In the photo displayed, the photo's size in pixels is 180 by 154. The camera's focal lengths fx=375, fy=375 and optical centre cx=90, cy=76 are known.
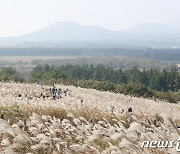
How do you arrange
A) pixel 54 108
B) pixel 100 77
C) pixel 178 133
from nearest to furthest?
pixel 178 133
pixel 54 108
pixel 100 77

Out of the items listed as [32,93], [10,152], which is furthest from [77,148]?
[32,93]

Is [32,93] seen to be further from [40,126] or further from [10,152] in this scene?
[10,152]

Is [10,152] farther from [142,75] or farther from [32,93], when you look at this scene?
[142,75]

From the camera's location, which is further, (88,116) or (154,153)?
(88,116)

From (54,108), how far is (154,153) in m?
6.74

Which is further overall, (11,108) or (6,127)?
(11,108)

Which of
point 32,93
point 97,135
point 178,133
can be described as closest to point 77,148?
point 97,135

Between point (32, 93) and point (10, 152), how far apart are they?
17.5 metres

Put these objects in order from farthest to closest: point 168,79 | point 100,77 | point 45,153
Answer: point 100,77, point 168,79, point 45,153

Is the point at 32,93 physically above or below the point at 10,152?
below

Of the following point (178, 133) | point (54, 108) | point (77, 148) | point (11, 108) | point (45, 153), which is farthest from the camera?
point (54, 108)

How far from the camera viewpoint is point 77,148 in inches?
199

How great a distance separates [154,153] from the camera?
184 inches

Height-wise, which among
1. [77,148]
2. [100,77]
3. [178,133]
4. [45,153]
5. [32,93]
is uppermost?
[178,133]
